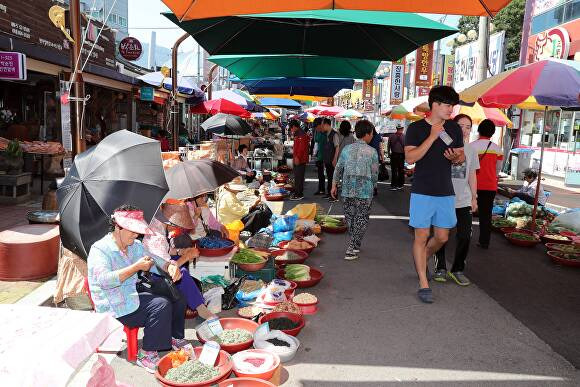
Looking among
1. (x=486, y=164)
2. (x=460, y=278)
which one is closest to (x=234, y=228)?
(x=460, y=278)

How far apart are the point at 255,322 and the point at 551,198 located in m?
A: 12.9

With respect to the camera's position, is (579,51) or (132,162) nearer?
(132,162)

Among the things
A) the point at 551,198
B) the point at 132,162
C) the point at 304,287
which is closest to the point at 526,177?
the point at 551,198

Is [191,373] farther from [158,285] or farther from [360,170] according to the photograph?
[360,170]

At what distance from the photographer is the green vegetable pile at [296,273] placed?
5.78 m

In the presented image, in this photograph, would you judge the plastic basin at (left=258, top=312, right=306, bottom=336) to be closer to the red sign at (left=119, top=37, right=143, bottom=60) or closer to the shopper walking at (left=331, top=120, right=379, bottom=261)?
the shopper walking at (left=331, top=120, right=379, bottom=261)

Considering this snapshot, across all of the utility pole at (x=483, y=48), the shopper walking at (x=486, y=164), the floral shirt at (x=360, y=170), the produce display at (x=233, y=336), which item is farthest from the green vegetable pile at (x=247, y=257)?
the utility pole at (x=483, y=48)

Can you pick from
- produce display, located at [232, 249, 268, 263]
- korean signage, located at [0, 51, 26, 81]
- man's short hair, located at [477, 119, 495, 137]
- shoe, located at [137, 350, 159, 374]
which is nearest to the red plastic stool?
shoe, located at [137, 350, 159, 374]

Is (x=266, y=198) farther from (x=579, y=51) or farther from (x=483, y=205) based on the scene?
(x=579, y=51)

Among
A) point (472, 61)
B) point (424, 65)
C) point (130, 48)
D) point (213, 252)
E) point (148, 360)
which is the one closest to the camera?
point (148, 360)

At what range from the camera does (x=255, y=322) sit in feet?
14.8

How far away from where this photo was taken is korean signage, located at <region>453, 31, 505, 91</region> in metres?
22.2

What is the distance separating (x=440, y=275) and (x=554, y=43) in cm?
1706

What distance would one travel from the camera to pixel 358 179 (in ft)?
22.6
